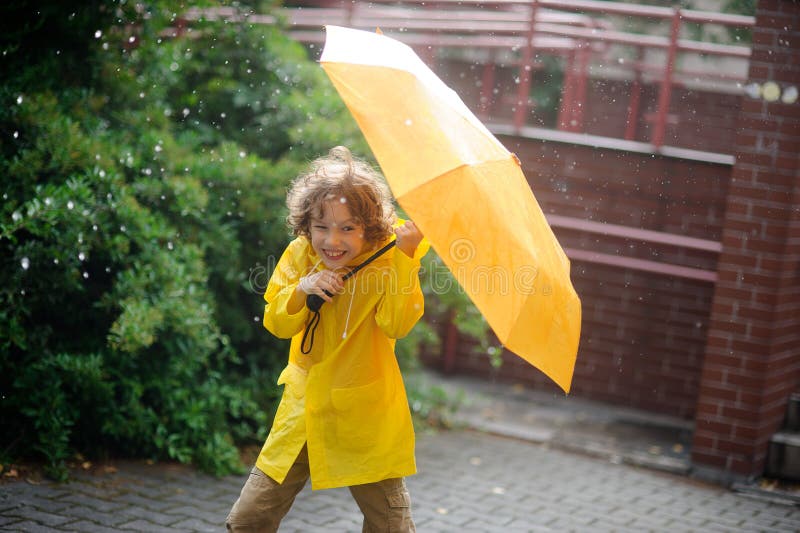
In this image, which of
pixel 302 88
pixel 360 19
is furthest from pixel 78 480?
pixel 360 19

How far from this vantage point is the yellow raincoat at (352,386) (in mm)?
3035

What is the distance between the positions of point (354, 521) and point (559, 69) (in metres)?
7.10

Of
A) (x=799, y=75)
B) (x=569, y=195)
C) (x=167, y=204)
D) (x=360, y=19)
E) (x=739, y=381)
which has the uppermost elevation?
(x=360, y=19)

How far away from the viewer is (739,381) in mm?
5949

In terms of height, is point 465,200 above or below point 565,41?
below

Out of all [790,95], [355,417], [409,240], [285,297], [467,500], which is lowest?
[467,500]

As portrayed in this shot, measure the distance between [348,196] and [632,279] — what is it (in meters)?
5.03

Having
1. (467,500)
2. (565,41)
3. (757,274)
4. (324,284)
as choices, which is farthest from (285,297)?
(565,41)

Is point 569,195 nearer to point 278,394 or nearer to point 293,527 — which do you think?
point 278,394

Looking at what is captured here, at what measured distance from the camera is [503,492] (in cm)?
539

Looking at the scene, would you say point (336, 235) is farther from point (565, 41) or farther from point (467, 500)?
point (565, 41)

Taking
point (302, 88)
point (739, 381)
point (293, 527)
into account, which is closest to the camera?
point (293, 527)

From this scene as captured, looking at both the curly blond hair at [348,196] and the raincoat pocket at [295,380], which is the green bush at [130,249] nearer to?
the raincoat pocket at [295,380]

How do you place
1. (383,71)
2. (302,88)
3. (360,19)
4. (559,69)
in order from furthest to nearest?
(559,69) < (360,19) < (302,88) < (383,71)
